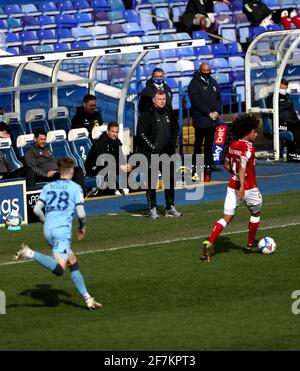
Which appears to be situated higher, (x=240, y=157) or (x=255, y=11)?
(x=255, y=11)

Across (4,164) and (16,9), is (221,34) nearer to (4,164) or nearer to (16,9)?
(16,9)

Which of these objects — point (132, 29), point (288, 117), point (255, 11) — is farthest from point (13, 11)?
point (288, 117)

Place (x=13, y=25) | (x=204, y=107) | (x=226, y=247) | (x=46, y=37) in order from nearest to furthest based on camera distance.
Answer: (x=226, y=247)
(x=204, y=107)
(x=46, y=37)
(x=13, y=25)

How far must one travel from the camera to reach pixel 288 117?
27469 millimetres

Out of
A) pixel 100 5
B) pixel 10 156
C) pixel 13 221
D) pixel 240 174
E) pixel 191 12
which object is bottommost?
pixel 13 221

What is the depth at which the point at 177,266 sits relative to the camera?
16688mm

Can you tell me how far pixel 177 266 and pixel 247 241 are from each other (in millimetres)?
1922

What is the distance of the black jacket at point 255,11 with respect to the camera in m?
33.8

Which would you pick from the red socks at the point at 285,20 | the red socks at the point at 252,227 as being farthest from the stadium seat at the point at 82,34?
the red socks at the point at 252,227

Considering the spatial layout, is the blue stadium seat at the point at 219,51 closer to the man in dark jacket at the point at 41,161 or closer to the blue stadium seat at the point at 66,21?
the blue stadium seat at the point at 66,21

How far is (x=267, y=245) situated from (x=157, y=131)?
3.87 meters

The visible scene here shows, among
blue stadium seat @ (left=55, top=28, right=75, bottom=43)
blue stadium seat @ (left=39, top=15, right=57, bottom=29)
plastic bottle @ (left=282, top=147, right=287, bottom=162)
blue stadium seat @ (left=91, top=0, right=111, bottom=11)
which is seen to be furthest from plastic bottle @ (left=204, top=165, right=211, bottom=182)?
blue stadium seat @ (left=91, top=0, right=111, bottom=11)

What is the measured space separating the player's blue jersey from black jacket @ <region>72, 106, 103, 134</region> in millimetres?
10913

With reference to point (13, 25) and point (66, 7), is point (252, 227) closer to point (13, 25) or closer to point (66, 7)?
point (13, 25)
